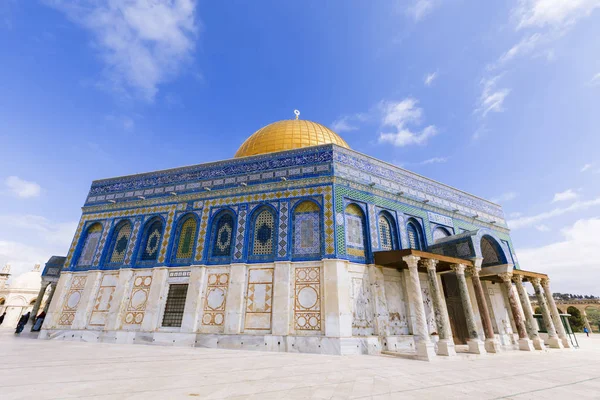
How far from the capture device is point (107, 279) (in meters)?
13.3

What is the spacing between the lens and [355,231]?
11.6 meters

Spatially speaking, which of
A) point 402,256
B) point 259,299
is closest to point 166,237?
point 259,299

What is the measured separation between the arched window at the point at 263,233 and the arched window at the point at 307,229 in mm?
1022

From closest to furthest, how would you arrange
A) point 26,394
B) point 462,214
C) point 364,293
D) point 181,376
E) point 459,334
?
point 26,394, point 181,376, point 364,293, point 459,334, point 462,214

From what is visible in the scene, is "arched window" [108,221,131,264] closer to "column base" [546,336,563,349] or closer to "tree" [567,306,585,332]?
"column base" [546,336,563,349]

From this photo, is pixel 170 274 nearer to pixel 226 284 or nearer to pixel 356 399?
pixel 226 284

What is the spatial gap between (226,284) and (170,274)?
9.43 feet

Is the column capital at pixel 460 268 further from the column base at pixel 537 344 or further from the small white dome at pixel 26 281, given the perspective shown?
the small white dome at pixel 26 281

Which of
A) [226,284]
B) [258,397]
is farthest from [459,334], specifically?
[258,397]

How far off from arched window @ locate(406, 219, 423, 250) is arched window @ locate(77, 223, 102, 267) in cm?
1554

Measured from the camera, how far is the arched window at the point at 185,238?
12723mm

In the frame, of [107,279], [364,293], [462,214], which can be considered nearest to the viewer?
[364,293]

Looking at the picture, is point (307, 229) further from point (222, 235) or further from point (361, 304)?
point (222, 235)

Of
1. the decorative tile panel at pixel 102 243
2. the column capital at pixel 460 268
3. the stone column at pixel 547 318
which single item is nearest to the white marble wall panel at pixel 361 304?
the column capital at pixel 460 268
